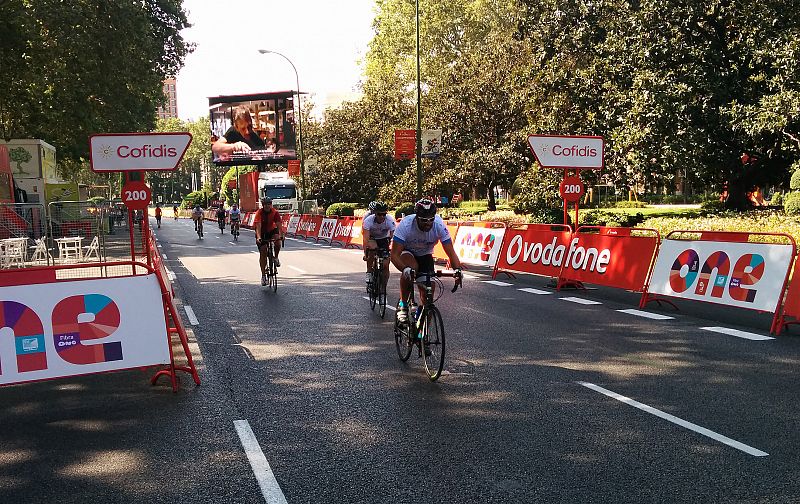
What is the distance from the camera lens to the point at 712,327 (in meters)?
10.1

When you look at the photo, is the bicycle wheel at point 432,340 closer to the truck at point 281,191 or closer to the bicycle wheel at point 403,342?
the bicycle wheel at point 403,342

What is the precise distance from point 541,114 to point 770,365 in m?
24.5

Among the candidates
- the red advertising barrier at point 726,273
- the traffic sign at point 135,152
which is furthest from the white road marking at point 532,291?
the traffic sign at point 135,152

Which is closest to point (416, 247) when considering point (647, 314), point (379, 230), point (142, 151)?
point (379, 230)

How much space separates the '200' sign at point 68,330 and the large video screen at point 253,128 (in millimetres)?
61595

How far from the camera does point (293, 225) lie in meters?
40.9

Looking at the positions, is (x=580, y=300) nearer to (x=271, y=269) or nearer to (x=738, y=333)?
(x=738, y=333)

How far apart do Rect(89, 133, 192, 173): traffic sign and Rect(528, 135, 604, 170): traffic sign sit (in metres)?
6.83

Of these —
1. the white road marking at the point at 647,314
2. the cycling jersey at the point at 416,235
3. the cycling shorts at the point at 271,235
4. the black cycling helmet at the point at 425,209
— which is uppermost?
the black cycling helmet at the point at 425,209

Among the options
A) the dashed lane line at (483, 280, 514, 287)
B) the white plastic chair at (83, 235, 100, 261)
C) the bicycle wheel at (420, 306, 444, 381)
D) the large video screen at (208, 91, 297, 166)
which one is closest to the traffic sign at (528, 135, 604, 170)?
the dashed lane line at (483, 280, 514, 287)

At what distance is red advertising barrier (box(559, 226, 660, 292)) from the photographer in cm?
1241

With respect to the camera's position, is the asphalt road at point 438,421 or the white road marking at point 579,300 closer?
the asphalt road at point 438,421

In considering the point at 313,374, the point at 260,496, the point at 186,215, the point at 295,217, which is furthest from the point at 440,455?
the point at 186,215

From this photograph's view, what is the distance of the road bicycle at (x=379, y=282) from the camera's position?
37.6 feet
